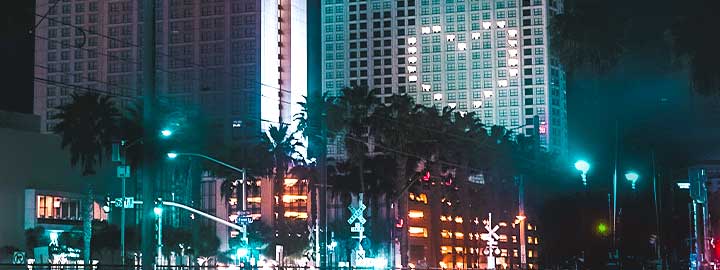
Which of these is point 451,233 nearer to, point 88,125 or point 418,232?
point 418,232

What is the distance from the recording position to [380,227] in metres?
122

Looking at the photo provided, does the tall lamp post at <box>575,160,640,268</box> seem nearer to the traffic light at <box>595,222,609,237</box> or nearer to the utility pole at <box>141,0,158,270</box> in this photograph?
the traffic light at <box>595,222,609,237</box>

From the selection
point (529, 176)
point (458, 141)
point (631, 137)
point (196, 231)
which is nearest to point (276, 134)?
point (196, 231)

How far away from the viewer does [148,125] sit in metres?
21.7

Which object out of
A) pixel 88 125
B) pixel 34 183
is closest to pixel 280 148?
pixel 34 183

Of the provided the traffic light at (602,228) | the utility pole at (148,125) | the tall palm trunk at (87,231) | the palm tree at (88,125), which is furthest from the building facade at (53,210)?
the utility pole at (148,125)

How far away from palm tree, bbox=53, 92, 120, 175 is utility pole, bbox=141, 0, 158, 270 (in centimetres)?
7687

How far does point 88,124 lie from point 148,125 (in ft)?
258

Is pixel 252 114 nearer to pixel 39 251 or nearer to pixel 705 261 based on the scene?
pixel 39 251

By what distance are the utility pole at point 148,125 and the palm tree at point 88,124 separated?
76.9m

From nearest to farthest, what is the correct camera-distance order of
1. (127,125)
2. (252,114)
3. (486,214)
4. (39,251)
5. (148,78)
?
(148,78)
(39,251)
(127,125)
(486,214)
(252,114)

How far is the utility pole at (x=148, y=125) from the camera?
Answer: 20734mm

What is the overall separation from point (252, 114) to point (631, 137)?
152m

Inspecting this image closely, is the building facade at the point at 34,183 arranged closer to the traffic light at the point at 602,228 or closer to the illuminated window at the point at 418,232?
the illuminated window at the point at 418,232
